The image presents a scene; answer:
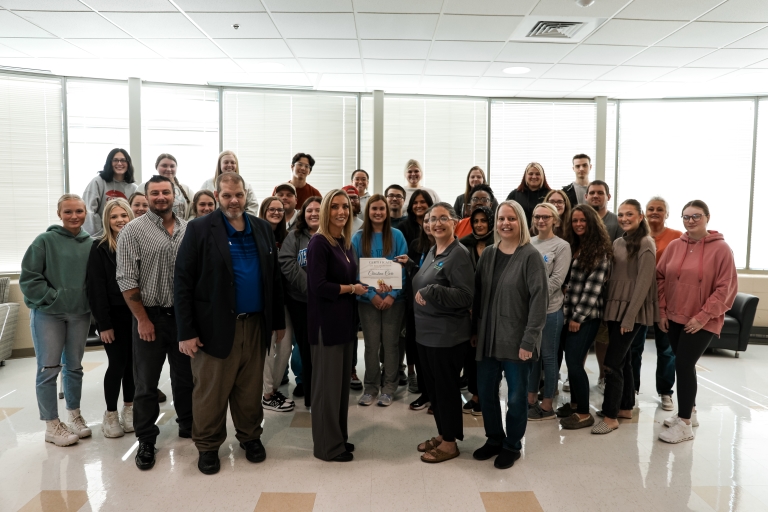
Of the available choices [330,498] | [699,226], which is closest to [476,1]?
[699,226]

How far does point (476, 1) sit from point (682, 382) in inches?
129

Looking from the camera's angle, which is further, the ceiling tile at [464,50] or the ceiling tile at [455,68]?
the ceiling tile at [455,68]

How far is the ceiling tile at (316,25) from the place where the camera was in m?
4.37

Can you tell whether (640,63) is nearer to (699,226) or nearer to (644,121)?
(644,121)

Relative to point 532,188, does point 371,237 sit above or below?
below

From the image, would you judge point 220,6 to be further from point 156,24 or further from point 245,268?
point 245,268

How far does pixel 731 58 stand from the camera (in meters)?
5.41

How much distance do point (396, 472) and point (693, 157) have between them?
688cm

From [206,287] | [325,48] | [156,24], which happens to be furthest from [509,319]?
[156,24]

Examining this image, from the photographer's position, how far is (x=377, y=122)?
7.21 meters

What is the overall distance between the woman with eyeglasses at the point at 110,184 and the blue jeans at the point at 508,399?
377cm

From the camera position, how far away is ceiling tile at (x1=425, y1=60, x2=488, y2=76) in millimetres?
5715

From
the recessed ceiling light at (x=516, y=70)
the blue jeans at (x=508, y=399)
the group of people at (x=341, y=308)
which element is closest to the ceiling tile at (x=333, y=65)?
the recessed ceiling light at (x=516, y=70)

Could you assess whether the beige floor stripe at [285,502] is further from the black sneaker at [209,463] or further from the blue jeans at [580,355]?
the blue jeans at [580,355]
